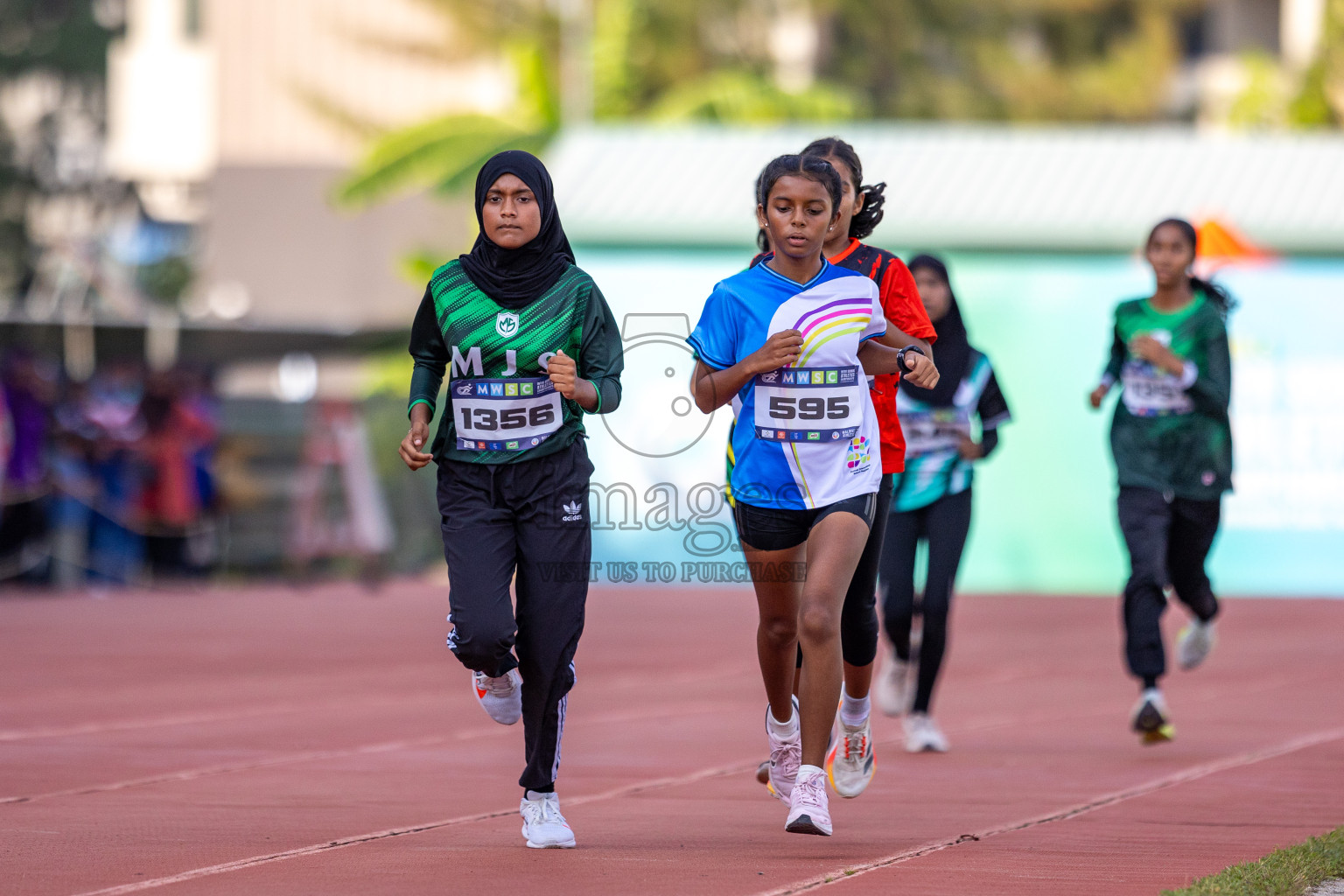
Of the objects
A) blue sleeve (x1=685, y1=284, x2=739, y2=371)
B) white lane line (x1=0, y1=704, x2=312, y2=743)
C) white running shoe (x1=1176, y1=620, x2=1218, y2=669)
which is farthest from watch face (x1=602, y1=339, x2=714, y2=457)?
blue sleeve (x1=685, y1=284, x2=739, y2=371)

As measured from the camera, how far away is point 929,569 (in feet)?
28.3

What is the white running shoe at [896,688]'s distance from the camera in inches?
349

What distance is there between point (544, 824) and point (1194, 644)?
485 cm

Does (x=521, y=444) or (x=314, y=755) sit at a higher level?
(x=521, y=444)

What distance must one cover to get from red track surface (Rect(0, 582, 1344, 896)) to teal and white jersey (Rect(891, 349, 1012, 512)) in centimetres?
109

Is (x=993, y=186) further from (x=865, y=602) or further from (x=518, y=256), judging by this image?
(x=518, y=256)

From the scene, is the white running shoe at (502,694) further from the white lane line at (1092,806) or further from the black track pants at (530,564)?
the white lane line at (1092,806)

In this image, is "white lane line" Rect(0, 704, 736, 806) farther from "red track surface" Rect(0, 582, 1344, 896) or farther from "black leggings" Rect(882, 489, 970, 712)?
"black leggings" Rect(882, 489, 970, 712)

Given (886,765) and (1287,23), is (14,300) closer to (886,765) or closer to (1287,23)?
(1287,23)

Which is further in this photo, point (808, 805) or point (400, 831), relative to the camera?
point (400, 831)

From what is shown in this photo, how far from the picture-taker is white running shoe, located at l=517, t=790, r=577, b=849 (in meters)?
5.79

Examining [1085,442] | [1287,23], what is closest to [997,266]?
[1085,442]

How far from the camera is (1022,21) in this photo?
43062 millimetres

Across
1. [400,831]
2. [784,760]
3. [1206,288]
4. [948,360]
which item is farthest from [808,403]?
[1206,288]
